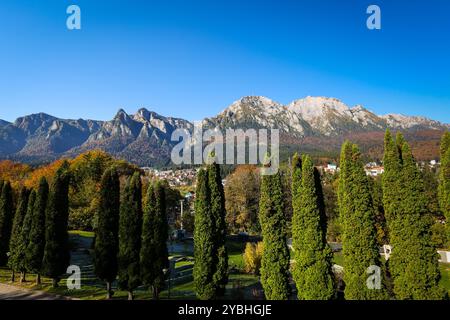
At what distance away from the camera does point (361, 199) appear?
14.1 meters

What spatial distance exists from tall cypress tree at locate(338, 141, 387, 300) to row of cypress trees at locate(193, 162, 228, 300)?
248 inches

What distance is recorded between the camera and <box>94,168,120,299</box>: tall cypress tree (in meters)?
19.2

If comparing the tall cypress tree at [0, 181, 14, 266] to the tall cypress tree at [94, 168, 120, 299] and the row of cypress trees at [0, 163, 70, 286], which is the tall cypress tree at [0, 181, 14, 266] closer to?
the row of cypress trees at [0, 163, 70, 286]

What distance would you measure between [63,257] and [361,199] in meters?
19.3

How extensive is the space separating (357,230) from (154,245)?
11.3 m

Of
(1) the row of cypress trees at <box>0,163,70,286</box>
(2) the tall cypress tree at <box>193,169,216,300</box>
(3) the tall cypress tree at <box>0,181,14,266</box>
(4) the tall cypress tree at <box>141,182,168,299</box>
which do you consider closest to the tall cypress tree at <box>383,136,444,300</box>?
(2) the tall cypress tree at <box>193,169,216,300</box>

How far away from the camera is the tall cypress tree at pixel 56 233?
70.5 ft

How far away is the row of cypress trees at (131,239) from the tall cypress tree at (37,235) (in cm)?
597

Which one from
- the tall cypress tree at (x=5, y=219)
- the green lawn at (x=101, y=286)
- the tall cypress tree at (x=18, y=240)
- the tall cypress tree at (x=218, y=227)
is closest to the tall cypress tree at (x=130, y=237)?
the green lawn at (x=101, y=286)

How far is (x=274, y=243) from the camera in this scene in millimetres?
15992

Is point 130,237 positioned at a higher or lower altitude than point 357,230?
lower

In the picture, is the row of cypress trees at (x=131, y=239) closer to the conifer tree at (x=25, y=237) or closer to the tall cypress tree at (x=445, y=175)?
the conifer tree at (x=25, y=237)

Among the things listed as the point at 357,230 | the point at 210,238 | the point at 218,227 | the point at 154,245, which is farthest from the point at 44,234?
the point at 357,230

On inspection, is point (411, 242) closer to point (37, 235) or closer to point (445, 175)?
point (445, 175)
